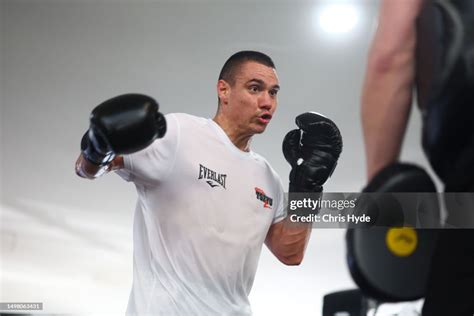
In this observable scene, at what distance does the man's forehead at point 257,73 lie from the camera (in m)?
1.76

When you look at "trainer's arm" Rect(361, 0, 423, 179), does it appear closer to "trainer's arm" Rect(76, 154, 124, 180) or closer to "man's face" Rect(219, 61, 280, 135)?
"man's face" Rect(219, 61, 280, 135)

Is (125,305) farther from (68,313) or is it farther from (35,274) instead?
(35,274)

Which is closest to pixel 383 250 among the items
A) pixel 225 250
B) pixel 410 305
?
pixel 410 305

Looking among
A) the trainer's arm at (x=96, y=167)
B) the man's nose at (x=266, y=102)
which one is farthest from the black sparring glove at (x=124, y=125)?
the man's nose at (x=266, y=102)

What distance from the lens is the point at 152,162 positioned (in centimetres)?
162

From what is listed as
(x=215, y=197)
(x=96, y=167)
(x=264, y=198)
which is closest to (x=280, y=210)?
(x=264, y=198)

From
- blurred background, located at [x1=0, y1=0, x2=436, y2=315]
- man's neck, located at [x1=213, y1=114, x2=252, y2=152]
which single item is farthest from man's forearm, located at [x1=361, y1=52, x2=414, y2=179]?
man's neck, located at [x1=213, y1=114, x2=252, y2=152]

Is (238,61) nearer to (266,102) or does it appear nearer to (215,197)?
(266,102)

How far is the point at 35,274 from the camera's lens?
67.2 inches

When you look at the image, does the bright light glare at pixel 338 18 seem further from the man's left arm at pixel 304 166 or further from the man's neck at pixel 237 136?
the man's neck at pixel 237 136

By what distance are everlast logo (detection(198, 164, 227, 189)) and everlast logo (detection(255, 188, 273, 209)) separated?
115 mm

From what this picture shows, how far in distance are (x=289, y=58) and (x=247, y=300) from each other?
30.1 inches

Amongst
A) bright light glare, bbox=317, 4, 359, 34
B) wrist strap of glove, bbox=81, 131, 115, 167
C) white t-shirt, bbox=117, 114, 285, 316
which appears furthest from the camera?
bright light glare, bbox=317, 4, 359, 34

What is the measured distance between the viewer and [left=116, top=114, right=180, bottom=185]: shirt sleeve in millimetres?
1620
